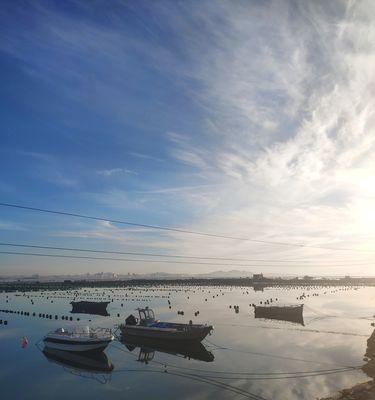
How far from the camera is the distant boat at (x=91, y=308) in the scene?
96750mm

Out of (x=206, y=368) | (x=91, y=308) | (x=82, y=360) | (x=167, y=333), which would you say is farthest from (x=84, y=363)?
(x=91, y=308)

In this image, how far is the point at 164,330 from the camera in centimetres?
5391

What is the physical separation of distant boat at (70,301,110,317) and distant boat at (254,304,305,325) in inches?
1526

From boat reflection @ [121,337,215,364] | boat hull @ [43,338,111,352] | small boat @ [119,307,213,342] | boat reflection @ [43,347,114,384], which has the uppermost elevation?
small boat @ [119,307,213,342]

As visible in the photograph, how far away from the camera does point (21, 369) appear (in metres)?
42.4

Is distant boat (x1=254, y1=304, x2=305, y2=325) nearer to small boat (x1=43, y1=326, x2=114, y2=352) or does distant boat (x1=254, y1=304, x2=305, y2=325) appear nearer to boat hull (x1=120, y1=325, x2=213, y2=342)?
boat hull (x1=120, y1=325, x2=213, y2=342)

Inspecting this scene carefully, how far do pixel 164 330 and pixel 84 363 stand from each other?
12.6 metres

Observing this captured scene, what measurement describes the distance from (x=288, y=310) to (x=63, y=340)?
170ft

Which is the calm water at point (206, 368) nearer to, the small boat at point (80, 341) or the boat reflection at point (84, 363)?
the boat reflection at point (84, 363)

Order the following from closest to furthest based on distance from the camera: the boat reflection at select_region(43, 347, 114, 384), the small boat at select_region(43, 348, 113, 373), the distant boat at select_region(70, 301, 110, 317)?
the boat reflection at select_region(43, 347, 114, 384) < the small boat at select_region(43, 348, 113, 373) < the distant boat at select_region(70, 301, 110, 317)

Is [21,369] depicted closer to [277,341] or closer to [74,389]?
[74,389]

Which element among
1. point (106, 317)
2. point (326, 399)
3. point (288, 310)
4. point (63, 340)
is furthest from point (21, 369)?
point (288, 310)

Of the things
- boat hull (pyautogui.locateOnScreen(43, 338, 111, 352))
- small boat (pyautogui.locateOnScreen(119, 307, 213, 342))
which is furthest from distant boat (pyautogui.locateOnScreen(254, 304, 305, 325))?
boat hull (pyautogui.locateOnScreen(43, 338, 111, 352))

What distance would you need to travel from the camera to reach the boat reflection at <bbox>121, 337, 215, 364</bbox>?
47281mm
